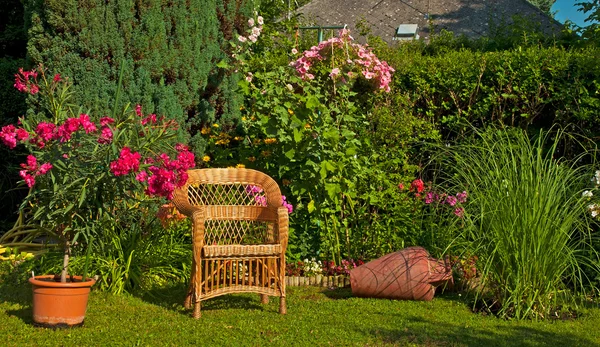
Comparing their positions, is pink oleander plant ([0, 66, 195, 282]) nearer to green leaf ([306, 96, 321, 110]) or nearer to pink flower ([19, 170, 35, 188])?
pink flower ([19, 170, 35, 188])

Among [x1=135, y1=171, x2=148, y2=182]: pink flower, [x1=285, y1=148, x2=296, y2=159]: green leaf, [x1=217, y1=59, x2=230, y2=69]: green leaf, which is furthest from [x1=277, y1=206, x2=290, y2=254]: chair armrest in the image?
[x1=217, y1=59, x2=230, y2=69]: green leaf

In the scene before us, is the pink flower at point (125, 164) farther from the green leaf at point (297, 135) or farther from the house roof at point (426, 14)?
the house roof at point (426, 14)

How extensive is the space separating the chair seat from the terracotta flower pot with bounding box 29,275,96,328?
0.80 m

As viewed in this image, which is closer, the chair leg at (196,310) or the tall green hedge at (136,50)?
the chair leg at (196,310)

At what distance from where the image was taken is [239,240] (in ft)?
19.7

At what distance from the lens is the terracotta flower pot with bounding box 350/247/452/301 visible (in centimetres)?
541

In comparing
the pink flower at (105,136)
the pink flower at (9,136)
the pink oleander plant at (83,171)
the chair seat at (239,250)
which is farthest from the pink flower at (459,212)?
the pink flower at (9,136)

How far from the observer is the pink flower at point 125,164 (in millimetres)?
4051

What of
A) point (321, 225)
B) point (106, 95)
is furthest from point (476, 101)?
point (106, 95)

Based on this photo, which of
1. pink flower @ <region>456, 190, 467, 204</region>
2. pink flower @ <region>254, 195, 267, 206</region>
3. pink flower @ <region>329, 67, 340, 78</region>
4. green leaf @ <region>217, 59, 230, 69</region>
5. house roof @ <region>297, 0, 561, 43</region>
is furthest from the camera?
house roof @ <region>297, 0, 561, 43</region>

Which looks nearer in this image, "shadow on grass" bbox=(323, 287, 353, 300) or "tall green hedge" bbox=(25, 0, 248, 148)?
"shadow on grass" bbox=(323, 287, 353, 300)

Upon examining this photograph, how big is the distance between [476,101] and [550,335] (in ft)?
9.20

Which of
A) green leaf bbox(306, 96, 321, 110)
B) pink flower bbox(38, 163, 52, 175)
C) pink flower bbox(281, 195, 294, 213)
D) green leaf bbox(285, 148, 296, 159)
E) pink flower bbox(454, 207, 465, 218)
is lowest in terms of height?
pink flower bbox(454, 207, 465, 218)

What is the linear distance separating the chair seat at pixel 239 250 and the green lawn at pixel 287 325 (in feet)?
1.33
